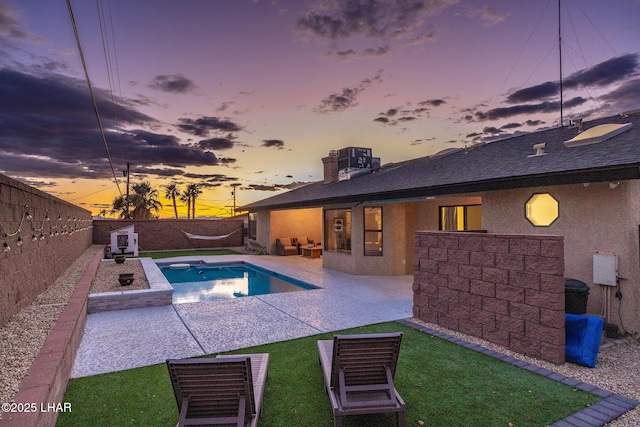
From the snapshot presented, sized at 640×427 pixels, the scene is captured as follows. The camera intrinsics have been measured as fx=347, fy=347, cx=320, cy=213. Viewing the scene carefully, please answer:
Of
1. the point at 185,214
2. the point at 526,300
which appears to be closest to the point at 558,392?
the point at 526,300

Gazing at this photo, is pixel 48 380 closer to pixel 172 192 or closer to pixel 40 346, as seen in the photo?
pixel 40 346

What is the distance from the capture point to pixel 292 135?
22.0 metres

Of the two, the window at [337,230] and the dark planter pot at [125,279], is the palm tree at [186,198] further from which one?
the dark planter pot at [125,279]

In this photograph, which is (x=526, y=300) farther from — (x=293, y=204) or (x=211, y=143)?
(x=211, y=143)

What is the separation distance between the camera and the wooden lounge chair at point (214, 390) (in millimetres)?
3172

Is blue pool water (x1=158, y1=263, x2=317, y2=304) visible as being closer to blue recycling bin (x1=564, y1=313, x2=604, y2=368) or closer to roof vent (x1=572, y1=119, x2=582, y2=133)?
blue recycling bin (x1=564, y1=313, x2=604, y2=368)

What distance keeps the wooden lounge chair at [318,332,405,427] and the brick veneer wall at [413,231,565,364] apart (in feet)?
10.9

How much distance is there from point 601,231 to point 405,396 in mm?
5463

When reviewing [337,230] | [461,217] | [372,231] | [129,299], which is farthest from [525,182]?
[129,299]

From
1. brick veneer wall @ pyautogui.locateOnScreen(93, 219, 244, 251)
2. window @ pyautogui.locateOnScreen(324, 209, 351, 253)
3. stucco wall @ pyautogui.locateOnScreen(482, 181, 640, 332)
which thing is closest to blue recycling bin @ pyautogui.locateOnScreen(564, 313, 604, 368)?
stucco wall @ pyautogui.locateOnScreen(482, 181, 640, 332)

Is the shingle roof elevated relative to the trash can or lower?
elevated

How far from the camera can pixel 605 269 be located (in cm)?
667

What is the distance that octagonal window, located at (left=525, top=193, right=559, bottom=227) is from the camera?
772 cm

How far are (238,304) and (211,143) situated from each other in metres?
22.5
